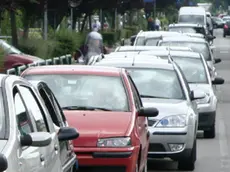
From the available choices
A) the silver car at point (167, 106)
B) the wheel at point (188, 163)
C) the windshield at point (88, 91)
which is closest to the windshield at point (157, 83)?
the silver car at point (167, 106)

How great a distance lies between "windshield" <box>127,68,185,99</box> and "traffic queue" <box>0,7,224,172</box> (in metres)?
0.01

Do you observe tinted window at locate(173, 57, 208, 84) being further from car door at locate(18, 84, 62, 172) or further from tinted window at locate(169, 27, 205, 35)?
tinted window at locate(169, 27, 205, 35)

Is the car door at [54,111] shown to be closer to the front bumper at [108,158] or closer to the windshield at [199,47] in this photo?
the front bumper at [108,158]

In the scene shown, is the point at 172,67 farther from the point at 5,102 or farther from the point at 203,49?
the point at 203,49

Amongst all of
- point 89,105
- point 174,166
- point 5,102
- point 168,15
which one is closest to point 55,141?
point 5,102

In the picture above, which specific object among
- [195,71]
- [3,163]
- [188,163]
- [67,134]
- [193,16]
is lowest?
[193,16]

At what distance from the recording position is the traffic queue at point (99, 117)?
7.09 metres

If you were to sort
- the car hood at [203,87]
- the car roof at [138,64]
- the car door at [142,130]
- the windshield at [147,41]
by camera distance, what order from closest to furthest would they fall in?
the car door at [142,130] < the car roof at [138,64] < the car hood at [203,87] < the windshield at [147,41]

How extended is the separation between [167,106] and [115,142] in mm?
3230

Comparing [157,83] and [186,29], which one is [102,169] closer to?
[157,83]

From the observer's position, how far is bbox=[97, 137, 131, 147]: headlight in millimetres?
10602

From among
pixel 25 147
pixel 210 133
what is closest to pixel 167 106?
pixel 210 133

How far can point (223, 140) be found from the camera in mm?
17750

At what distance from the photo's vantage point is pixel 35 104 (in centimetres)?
803
